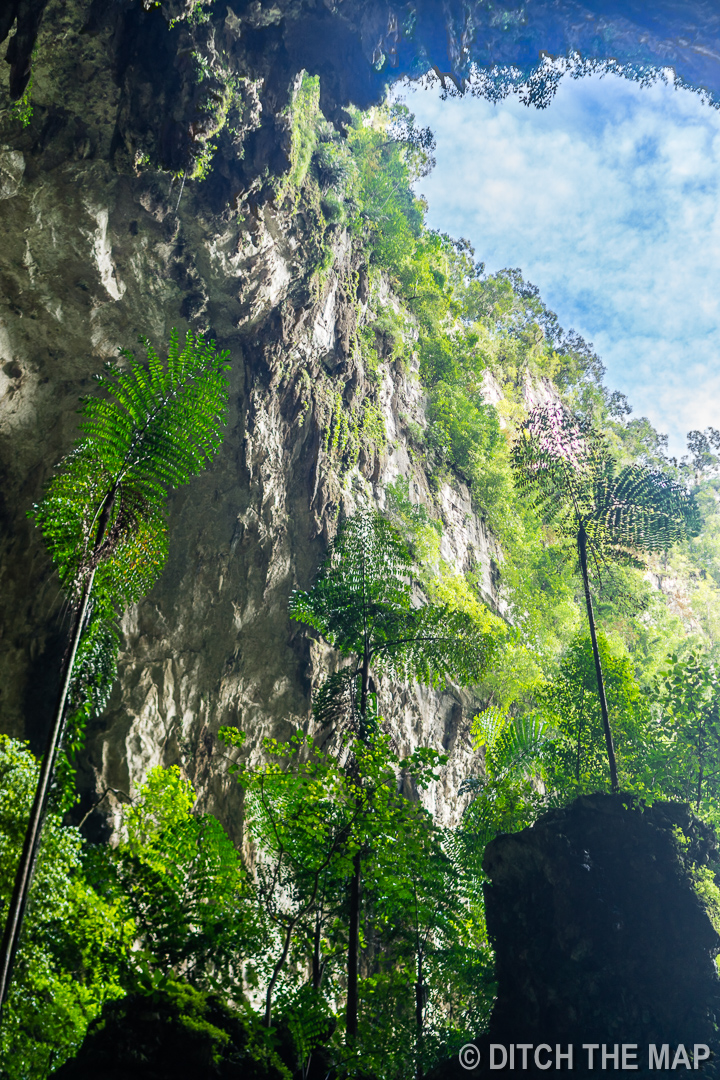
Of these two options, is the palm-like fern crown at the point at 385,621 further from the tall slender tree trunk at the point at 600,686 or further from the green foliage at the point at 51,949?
the green foliage at the point at 51,949

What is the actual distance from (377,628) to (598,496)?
4716 millimetres

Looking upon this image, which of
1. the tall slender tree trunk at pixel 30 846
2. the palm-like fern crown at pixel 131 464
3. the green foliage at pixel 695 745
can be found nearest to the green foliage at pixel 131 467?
the palm-like fern crown at pixel 131 464

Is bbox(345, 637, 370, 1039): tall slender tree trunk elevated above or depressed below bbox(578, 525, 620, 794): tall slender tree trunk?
below

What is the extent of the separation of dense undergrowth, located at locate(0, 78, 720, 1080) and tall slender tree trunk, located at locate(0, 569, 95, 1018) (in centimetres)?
266

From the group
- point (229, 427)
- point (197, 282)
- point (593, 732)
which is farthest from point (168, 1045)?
point (197, 282)

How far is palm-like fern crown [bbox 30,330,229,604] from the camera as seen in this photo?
420 centimetres

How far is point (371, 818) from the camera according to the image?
616 centimetres

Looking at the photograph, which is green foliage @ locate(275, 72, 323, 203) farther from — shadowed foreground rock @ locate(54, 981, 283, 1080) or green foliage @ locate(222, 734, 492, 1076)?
shadowed foreground rock @ locate(54, 981, 283, 1080)

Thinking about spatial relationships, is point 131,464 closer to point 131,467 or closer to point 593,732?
point 131,467

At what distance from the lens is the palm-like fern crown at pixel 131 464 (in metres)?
4.20

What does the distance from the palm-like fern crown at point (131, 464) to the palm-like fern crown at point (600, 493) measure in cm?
757

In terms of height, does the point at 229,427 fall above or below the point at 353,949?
above

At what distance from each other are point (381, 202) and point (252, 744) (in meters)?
18.3

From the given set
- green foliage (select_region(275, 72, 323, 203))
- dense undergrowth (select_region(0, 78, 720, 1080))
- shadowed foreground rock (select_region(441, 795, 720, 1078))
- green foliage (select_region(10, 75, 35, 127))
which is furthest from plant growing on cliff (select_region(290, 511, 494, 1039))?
green foliage (select_region(275, 72, 323, 203))
